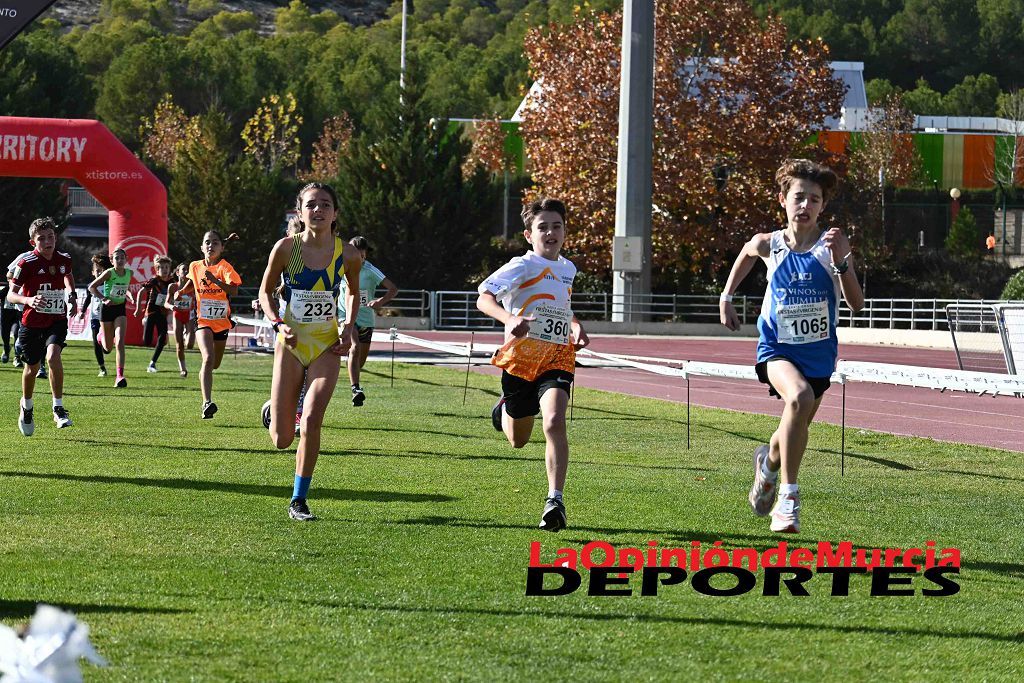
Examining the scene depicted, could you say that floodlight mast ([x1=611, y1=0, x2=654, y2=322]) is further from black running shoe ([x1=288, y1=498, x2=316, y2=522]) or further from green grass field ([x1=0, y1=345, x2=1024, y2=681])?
black running shoe ([x1=288, y1=498, x2=316, y2=522])

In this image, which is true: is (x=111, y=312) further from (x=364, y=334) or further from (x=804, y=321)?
(x=804, y=321)

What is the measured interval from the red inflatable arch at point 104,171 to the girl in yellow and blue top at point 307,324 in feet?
87.5

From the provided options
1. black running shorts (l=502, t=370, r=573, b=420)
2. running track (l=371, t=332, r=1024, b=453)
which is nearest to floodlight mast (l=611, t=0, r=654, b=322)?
running track (l=371, t=332, r=1024, b=453)

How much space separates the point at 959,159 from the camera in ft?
256

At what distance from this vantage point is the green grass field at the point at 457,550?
5.54 metres

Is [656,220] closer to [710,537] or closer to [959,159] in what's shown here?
[959,159]

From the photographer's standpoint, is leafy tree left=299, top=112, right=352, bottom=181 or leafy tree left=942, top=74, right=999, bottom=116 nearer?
leafy tree left=299, top=112, right=352, bottom=181

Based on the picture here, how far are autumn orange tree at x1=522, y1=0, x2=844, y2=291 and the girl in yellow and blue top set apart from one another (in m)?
39.7

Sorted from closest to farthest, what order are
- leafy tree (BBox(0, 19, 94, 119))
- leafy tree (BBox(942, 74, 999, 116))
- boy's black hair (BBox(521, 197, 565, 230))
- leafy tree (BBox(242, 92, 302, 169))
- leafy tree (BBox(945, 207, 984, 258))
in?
boy's black hair (BBox(521, 197, 565, 230)) < leafy tree (BBox(0, 19, 94, 119)) < leafy tree (BBox(945, 207, 984, 258)) < leafy tree (BBox(242, 92, 302, 169)) < leafy tree (BBox(942, 74, 999, 116))

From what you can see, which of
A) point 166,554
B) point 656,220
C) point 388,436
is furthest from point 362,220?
point 166,554

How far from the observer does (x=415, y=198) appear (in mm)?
49812

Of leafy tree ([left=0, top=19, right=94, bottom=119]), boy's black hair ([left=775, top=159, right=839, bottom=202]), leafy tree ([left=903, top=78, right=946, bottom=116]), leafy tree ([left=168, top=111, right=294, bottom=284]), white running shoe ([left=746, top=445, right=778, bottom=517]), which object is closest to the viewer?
boy's black hair ([left=775, top=159, right=839, bottom=202])

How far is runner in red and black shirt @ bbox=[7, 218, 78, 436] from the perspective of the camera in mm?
13719

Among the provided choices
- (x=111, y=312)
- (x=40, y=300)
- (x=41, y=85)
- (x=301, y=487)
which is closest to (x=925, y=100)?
(x=41, y=85)
